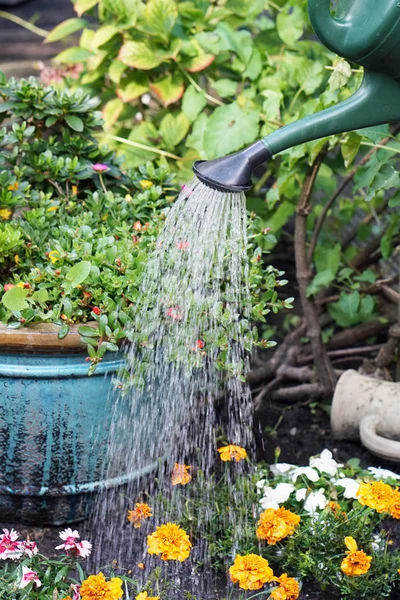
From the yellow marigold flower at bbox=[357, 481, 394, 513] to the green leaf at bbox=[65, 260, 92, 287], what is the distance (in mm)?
768

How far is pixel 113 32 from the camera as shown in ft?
9.75

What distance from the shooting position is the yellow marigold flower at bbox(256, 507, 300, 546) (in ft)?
6.05

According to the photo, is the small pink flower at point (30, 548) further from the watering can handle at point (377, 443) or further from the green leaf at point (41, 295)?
the watering can handle at point (377, 443)

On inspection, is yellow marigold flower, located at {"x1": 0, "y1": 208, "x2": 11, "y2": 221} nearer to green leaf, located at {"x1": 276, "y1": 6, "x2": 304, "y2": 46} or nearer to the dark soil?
the dark soil

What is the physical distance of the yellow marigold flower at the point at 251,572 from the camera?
170 centimetres

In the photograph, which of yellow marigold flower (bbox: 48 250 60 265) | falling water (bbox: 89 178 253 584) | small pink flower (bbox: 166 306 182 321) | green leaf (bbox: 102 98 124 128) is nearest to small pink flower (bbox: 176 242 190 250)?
falling water (bbox: 89 178 253 584)

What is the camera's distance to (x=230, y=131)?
8.85ft

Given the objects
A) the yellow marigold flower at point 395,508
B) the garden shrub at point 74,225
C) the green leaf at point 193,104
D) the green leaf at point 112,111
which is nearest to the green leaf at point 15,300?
the garden shrub at point 74,225

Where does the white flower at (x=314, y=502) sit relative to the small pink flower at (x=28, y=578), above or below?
below

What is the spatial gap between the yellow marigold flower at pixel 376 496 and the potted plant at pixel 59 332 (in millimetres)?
573

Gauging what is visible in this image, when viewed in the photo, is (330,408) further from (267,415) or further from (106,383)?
(106,383)

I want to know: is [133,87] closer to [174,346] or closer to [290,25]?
[290,25]

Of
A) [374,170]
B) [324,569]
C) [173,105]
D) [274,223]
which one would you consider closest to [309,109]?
[374,170]

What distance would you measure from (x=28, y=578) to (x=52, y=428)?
0.37m
